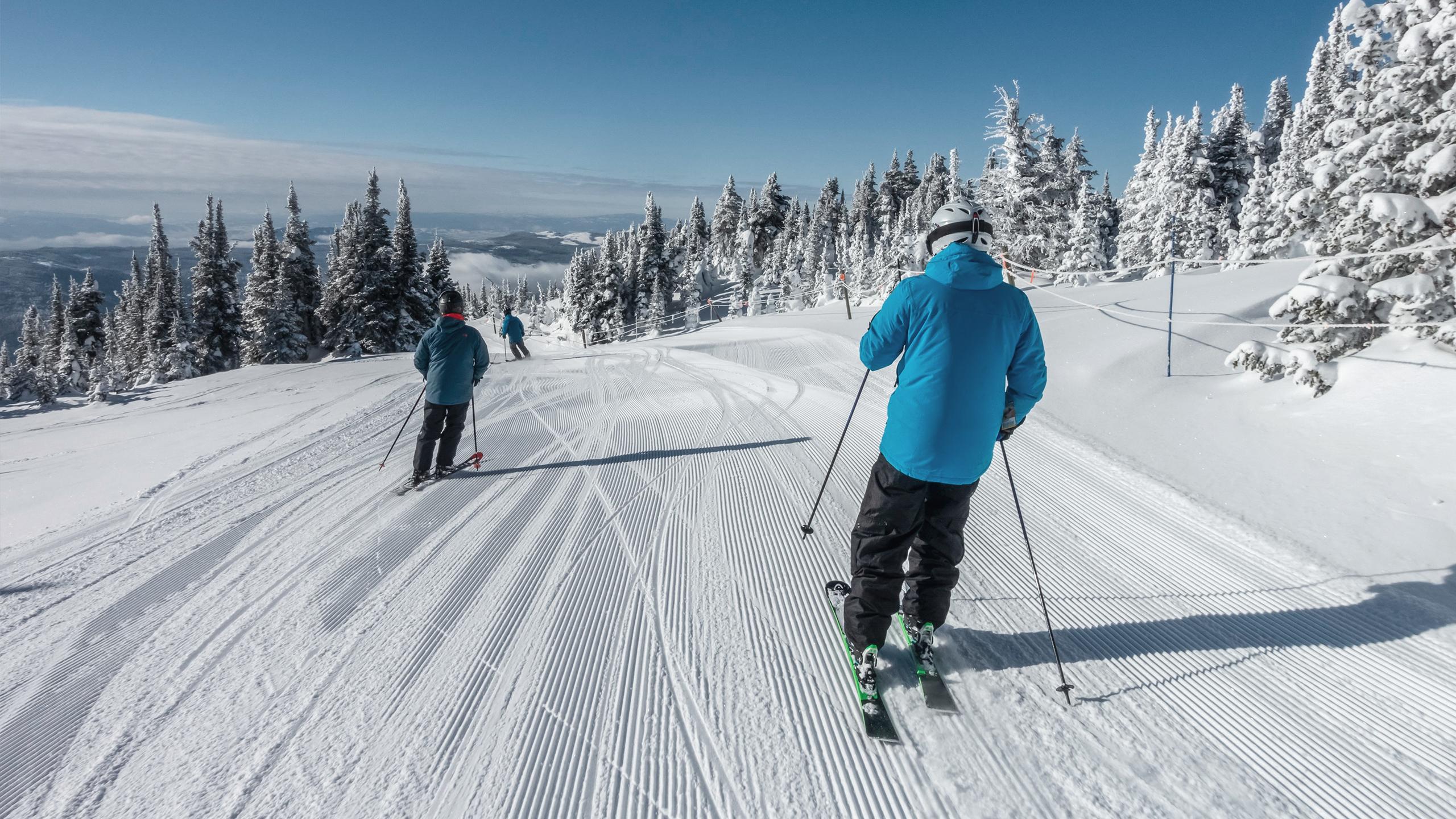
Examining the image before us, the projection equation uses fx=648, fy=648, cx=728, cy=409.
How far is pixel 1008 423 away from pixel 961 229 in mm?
961

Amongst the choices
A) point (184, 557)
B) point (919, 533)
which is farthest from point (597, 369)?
point (919, 533)

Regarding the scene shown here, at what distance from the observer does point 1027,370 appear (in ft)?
9.78

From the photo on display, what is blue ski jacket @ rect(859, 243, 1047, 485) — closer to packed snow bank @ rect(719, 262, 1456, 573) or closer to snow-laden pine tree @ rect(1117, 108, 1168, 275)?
packed snow bank @ rect(719, 262, 1456, 573)

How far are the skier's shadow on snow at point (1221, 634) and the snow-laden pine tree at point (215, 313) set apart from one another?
159 ft

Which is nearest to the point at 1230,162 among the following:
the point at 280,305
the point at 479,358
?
the point at 479,358

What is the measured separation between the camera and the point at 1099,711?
2824mm

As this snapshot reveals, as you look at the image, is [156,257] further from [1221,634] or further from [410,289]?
[1221,634]

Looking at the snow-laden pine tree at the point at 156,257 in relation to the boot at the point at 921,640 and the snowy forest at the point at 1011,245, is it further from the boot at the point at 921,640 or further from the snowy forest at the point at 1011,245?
the boot at the point at 921,640

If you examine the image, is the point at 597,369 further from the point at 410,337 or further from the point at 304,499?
the point at 410,337

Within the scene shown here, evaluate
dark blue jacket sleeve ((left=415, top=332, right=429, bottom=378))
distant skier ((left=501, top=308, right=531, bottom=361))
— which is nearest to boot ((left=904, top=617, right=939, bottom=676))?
dark blue jacket sleeve ((left=415, top=332, right=429, bottom=378))

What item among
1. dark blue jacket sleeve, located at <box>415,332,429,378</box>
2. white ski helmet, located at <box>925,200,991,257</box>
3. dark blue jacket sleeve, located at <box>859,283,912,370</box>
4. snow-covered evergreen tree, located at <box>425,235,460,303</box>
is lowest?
dark blue jacket sleeve, located at <box>415,332,429,378</box>

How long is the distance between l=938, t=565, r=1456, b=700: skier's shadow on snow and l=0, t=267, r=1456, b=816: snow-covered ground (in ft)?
Answer: 0.07

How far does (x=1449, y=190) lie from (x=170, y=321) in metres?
60.8

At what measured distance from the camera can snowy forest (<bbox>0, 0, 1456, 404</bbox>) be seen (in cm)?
731
